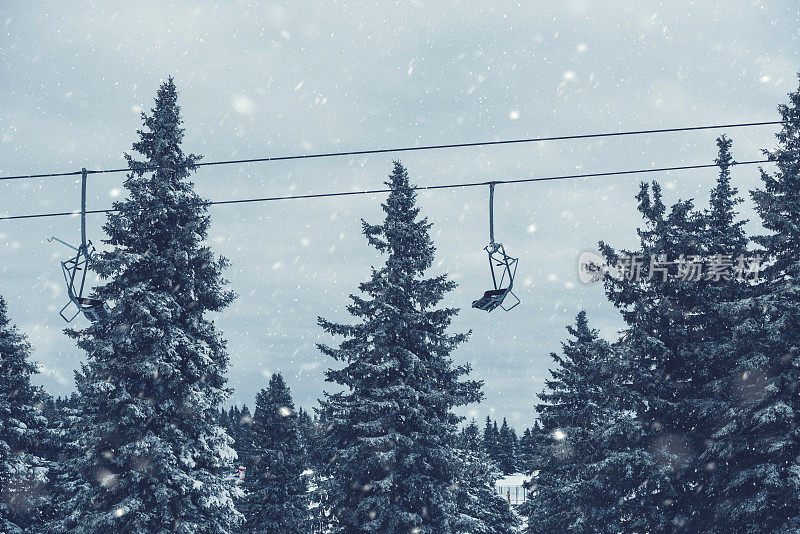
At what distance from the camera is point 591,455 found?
27953 mm

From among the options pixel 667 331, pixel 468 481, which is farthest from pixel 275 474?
pixel 667 331

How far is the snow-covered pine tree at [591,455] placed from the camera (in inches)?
872

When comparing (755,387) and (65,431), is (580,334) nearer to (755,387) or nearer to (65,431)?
(755,387)

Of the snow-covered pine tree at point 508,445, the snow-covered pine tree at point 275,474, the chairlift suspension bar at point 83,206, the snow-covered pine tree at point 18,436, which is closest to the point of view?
the chairlift suspension bar at point 83,206

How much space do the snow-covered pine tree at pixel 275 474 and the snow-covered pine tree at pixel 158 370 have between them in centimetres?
1839

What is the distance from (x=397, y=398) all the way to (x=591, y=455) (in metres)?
9.41

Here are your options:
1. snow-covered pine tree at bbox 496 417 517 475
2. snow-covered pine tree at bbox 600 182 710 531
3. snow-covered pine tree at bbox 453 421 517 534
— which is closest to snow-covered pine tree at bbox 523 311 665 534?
snow-covered pine tree at bbox 600 182 710 531

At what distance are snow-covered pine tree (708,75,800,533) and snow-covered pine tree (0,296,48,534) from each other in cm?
2413

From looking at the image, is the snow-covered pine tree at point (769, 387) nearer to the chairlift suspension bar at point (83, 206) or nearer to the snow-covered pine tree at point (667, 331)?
the snow-covered pine tree at point (667, 331)

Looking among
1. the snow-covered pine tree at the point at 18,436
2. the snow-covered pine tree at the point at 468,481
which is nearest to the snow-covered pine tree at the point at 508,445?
the snow-covered pine tree at the point at 468,481

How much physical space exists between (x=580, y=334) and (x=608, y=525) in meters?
11.4

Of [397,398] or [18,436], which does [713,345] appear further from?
[18,436]

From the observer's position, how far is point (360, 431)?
23906 mm

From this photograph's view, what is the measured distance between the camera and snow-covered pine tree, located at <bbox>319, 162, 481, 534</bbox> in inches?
894
